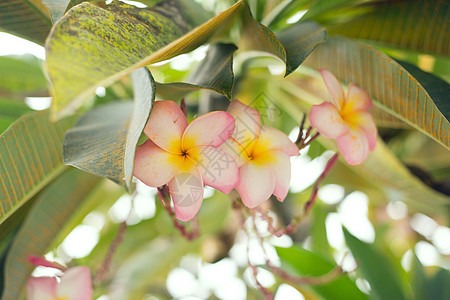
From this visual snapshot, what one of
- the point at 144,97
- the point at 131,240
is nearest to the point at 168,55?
the point at 144,97

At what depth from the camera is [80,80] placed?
0.26 metres

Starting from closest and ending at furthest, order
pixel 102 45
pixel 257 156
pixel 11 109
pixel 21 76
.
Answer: pixel 102 45
pixel 257 156
pixel 11 109
pixel 21 76

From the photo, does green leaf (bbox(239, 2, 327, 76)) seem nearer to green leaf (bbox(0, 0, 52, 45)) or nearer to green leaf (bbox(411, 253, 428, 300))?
green leaf (bbox(0, 0, 52, 45))

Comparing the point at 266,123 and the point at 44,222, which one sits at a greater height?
the point at 266,123

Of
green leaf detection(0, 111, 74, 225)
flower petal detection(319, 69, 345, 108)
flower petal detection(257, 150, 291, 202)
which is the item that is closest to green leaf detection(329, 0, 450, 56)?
flower petal detection(319, 69, 345, 108)

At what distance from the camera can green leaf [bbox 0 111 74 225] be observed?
1.46 ft

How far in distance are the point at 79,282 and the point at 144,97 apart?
0.24m

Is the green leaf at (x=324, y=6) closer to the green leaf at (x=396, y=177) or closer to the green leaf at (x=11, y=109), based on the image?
the green leaf at (x=396, y=177)

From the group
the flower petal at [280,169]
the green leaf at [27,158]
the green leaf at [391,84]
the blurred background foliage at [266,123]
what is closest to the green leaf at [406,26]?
the blurred background foliage at [266,123]

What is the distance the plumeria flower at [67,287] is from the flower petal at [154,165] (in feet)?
0.60

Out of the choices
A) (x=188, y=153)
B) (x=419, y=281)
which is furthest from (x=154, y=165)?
(x=419, y=281)

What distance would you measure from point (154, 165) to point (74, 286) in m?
0.20

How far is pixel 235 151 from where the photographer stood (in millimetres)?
387

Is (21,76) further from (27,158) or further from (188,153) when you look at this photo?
(188,153)
